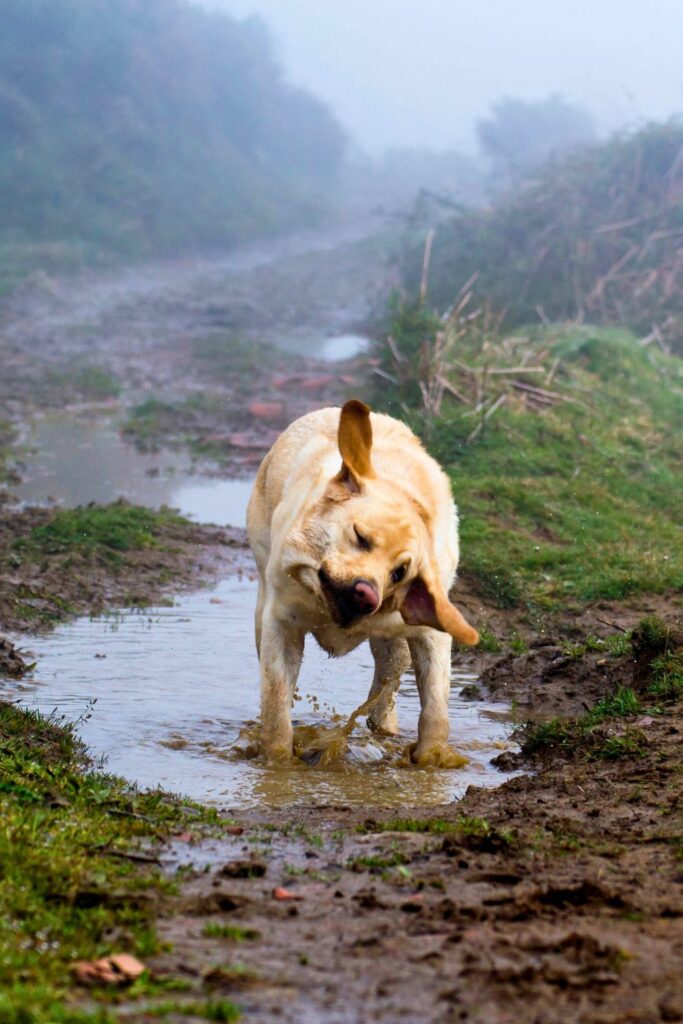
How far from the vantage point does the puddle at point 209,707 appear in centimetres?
611

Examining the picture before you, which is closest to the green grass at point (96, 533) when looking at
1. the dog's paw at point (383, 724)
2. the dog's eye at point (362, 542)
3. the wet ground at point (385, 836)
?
the wet ground at point (385, 836)

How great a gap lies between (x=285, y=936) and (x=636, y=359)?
15.8 metres

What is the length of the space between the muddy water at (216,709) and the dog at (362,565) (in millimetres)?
250

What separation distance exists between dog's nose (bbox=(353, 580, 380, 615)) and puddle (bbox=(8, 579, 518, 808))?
100cm

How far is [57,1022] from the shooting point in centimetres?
297

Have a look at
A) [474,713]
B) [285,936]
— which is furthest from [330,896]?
[474,713]

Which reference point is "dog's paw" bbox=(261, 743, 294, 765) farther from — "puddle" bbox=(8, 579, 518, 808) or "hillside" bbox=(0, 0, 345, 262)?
"hillside" bbox=(0, 0, 345, 262)

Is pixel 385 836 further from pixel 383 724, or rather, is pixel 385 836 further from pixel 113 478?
pixel 113 478

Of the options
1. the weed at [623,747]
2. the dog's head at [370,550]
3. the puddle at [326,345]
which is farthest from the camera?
the puddle at [326,345]

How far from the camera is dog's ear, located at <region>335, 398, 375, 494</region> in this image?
557 cm

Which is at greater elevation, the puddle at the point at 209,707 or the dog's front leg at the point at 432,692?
the dog's front leg at the point at 432,692

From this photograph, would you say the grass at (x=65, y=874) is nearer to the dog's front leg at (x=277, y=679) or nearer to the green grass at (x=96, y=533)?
the dog's front leg at (x=277, y=679)

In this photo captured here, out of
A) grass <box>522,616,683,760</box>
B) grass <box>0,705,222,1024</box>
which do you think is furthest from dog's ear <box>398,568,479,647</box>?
grass <box>0,705,222,1024</box>

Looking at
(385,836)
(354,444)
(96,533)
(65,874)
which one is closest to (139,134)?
(96,533)
